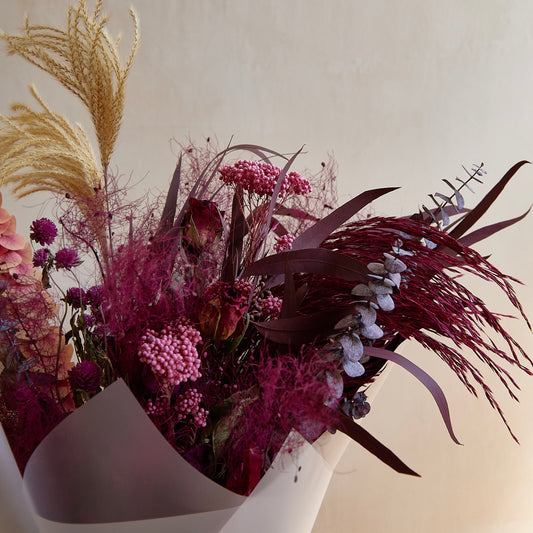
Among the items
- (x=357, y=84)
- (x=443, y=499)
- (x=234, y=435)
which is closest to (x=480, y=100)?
(x=357, y=84)

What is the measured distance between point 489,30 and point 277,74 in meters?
0.54

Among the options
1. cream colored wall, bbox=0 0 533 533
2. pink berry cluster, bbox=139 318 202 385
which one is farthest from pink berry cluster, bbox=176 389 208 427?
cream colored wall, bbox=0 0 533 533

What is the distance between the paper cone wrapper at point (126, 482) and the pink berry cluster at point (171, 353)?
0.03 m

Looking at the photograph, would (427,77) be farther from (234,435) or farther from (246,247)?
(234,435)

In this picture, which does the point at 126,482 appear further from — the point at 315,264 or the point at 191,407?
the point at 315,264

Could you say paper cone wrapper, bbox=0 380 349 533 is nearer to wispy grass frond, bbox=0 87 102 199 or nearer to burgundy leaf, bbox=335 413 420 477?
burgundy leaf, bbox=335 413 420 477

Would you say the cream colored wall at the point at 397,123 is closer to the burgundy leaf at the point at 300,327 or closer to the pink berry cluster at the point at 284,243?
the pink berry cluster at the point at 284,243

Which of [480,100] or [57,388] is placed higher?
[480,100]

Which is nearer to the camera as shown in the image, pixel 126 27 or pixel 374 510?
pixel 126 27

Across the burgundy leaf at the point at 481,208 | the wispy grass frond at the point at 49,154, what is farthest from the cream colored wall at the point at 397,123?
the burgundy leaf at the point at 481,208

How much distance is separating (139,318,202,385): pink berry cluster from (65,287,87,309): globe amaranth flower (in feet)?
0.32

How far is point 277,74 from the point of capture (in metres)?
1.56

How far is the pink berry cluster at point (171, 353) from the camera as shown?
1.24 ft

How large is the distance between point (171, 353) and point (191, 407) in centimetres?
6
